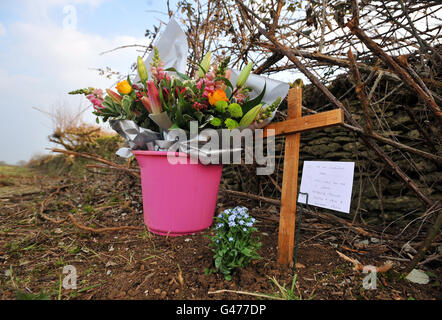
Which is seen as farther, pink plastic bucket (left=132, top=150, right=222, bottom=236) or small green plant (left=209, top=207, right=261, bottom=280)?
pink plastic bucket (left=132, top=150, right=222, bottom=236)

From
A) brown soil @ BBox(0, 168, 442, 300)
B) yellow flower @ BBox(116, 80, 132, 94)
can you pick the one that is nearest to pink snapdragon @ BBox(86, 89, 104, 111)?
yellow flower @ BBox(116, 80, 132, 94)

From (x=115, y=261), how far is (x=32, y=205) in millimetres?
1830

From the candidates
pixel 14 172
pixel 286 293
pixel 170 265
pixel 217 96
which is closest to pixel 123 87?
pixel 217 96

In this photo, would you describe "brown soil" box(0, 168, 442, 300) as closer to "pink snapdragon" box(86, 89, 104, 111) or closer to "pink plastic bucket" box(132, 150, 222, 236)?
"pink plastic bucket" box(132, 150, 222, 236)

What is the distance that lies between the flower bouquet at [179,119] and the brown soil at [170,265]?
7.7 inches

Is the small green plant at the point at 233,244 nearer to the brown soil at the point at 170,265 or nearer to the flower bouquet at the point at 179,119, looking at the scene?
the brown soil at the point at 170,265

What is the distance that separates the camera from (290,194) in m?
1.25

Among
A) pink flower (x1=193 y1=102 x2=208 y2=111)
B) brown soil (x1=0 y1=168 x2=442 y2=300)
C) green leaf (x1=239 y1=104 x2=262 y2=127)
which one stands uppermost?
pink flower (x1=193 y1=102 x2=208 y2=111)

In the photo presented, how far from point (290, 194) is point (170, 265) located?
2.34 ft

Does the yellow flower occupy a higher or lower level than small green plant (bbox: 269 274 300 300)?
higher

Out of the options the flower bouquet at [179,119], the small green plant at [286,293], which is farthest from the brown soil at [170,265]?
the flower bouquet at [179,119]

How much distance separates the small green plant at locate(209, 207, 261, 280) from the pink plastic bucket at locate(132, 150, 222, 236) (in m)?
0.41

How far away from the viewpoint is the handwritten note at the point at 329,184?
44.9 inches

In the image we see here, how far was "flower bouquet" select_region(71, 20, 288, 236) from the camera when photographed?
4.48ft
